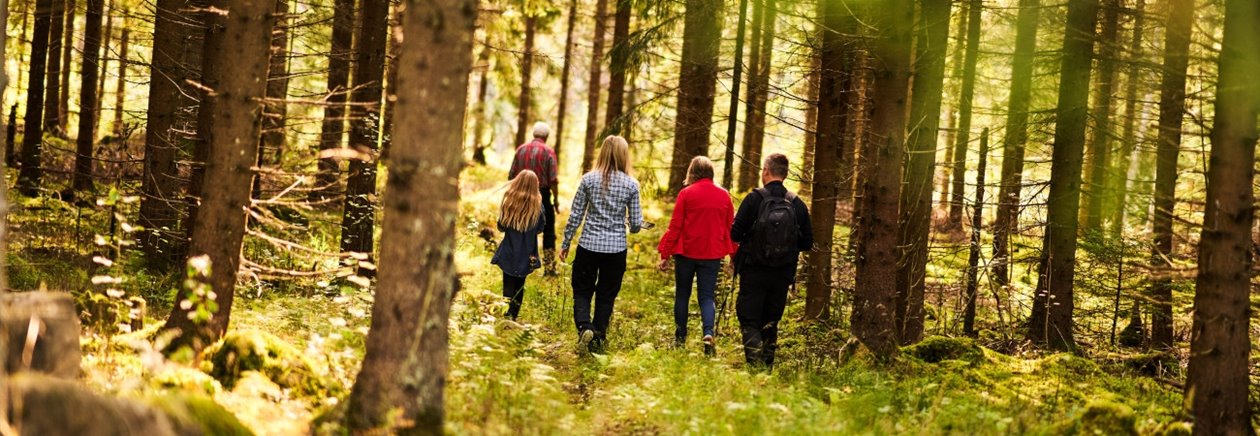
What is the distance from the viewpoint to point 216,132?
681 cm

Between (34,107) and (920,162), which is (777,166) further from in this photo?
(34,107)

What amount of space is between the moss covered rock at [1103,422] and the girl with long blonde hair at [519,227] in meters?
5.71

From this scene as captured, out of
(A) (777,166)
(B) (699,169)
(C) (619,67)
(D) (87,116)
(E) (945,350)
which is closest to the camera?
(A) (777,166)

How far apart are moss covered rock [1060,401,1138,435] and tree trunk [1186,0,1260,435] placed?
434mm

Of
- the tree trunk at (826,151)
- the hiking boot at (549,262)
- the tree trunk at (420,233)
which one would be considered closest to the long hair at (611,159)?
the tree trunk at (826,151)

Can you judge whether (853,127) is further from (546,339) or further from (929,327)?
(546,339)

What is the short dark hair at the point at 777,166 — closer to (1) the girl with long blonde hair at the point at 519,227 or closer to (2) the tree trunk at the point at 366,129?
(1) the girl with long blonde hair at the point at 519,227

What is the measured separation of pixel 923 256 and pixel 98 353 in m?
8.19

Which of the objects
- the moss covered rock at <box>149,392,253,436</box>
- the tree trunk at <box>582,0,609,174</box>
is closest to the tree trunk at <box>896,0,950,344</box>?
the moss covered rock at <box>149,392,253,436</box>

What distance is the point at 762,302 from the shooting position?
934 centimetres

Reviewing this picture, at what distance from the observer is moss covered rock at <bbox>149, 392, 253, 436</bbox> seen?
4.45 meters

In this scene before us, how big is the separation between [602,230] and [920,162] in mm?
3534

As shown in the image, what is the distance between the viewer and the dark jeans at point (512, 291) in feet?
35.1

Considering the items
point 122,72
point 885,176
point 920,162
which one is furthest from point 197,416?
point 122,72
